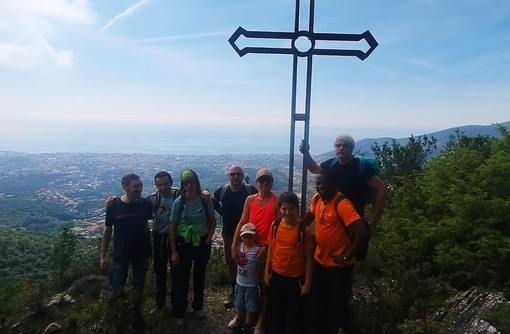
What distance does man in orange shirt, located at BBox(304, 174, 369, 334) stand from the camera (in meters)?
3.33

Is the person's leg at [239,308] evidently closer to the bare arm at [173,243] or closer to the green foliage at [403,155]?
the bare arm at [173,243]

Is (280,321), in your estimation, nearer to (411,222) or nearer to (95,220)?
(411,222)

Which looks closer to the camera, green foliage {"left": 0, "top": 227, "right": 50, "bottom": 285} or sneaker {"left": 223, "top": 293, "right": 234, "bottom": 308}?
sneaker {"left": 223, "top": 293, "right": 234, "bottom": 308}

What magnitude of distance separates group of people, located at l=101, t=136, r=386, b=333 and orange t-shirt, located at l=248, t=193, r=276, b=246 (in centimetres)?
1

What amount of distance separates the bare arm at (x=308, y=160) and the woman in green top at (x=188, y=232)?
1.24 m

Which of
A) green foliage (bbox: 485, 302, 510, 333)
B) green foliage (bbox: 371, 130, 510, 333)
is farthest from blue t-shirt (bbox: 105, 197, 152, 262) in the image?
green foliage (bbox: 485, 302, 510, 333)

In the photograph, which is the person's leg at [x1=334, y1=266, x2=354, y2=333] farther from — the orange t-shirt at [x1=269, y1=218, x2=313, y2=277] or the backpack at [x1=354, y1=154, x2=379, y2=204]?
the backpack at [x1=354, y1=154, x2=379, y2=204]

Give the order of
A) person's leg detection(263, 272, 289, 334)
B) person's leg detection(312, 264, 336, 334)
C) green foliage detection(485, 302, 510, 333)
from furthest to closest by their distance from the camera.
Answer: person's leg detection(263, 272, 289, 334), person's leg detection(312, 264, 336, 334), green foliage detection(485, 302, 510, 333)

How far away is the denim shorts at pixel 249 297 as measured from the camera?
13.0 ft

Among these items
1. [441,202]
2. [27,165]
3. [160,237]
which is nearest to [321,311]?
[160,237]

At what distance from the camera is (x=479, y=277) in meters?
5.05

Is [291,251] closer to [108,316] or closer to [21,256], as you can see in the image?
[108,316]

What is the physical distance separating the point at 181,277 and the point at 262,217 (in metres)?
1.25

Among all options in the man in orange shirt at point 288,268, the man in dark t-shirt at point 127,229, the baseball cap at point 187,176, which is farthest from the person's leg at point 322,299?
the man in dark t-shirt at point 127,229
